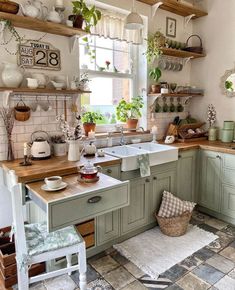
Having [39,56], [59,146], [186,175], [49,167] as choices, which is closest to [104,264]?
[49,167]

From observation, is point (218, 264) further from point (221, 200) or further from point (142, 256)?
point (221, 200)

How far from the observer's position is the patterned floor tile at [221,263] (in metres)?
2.08

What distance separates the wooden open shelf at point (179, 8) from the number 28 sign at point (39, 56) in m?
1.39

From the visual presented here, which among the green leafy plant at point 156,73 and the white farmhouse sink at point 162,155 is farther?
the green leafy plant at point 156,73

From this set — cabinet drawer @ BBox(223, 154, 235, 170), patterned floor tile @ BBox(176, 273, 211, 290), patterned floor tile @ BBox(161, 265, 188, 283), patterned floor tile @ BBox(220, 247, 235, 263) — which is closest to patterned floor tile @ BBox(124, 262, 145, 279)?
patterned floor tile @ BBox(161, 265, 188, 283)

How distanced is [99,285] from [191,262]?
2.70 feet

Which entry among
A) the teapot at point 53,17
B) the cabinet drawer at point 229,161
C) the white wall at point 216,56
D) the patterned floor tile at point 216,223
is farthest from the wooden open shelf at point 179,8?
the patterned floor tile at point 216,223

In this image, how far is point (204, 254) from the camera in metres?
2.28

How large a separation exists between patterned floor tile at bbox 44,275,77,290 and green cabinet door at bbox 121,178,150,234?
2.22 feet

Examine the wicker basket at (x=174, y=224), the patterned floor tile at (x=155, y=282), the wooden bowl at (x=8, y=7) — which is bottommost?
the patterned floor tile at (x=155, y=282)

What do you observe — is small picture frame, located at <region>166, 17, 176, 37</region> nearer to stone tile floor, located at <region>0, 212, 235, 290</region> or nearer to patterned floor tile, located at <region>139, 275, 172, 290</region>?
stone tile floor, located at <region>0, 212, 235, 290</region>

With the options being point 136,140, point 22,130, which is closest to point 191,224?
point 136,140

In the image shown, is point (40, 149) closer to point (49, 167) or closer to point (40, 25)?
point (49, 167)

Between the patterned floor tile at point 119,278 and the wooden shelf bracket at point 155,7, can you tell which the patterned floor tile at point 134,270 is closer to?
the patterned floor tile at point 119,278
